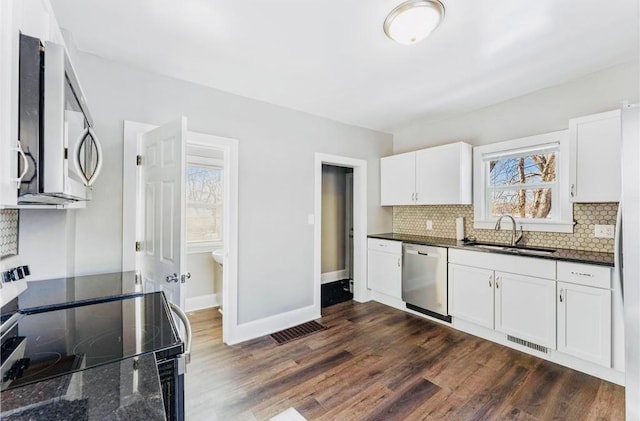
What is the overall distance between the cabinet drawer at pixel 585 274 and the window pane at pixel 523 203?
2.53 ft

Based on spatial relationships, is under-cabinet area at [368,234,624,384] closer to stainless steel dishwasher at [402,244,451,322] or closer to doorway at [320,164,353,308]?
stainless steel dishwasher at [402,244,451,322]

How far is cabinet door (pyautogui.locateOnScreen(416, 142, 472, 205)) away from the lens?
3.23 m

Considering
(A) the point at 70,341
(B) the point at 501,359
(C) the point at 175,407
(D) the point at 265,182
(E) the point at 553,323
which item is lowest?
(B) the point at 501,359

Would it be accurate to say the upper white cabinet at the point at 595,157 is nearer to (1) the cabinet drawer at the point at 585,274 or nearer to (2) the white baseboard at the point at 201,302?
(1) the cabinet drawer at the point at 585,274

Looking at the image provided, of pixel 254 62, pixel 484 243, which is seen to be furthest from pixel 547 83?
pixel 254 62

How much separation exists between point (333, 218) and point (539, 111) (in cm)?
316

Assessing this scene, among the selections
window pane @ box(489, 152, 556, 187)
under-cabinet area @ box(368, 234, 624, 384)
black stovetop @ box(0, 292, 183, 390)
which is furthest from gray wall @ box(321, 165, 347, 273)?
black stovetop @ box(0, 292, 183, 390)

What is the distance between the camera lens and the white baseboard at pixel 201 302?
3537 millimetres

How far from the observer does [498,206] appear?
3201 mm

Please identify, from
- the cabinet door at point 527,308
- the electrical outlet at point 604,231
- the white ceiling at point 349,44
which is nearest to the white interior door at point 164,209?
the white ceiling at point 349,44

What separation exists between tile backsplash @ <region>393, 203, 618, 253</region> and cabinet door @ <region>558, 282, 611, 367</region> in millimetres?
588

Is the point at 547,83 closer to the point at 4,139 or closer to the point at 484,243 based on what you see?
the point at 484,243

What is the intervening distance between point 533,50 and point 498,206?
5.43ft

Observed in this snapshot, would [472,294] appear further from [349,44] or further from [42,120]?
[42,120]
